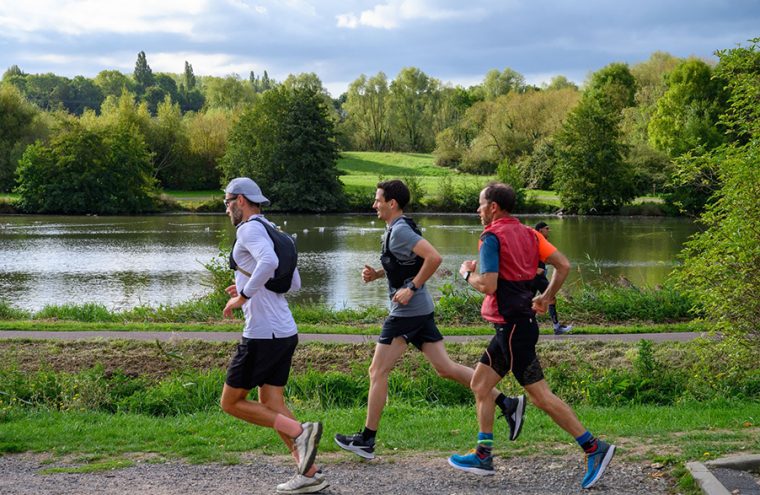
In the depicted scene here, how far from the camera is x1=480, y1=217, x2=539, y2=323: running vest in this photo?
607cm

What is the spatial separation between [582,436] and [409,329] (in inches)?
61.1

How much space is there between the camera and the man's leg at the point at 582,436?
5.86m

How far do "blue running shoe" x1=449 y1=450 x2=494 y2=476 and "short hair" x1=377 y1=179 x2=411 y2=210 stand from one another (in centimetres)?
205

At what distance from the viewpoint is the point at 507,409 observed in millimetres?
6648

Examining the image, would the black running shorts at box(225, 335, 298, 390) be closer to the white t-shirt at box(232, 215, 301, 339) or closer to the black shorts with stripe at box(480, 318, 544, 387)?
the white t-shirt at box(232, 215, 301, 339)

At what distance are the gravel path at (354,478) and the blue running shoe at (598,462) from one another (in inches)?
2.5

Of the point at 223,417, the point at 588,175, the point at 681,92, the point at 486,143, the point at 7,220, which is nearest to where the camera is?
the point at 223,417

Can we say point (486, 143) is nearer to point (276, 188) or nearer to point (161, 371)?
point (276, 188)

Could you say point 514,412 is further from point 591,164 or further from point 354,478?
point 591,164

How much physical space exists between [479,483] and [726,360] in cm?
576

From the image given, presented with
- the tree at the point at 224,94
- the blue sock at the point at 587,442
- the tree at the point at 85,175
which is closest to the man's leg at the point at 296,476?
the blue sock at the point at 587,442

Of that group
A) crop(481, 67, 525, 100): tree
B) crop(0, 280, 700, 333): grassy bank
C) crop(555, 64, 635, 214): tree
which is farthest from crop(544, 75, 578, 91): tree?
crop(0, 280, 700, 333): grassy bank

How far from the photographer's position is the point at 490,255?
6023mm

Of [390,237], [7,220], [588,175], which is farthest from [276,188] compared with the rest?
[390,237]
